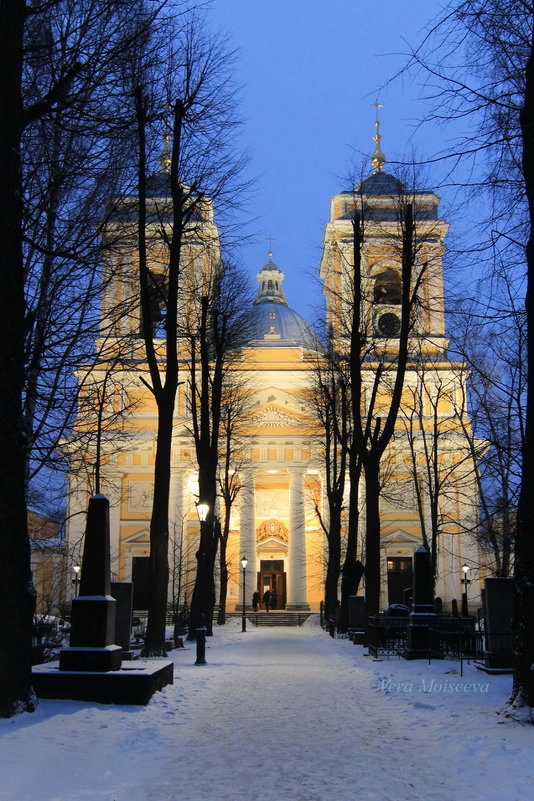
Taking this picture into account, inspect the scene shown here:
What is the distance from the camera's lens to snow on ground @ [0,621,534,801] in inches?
272

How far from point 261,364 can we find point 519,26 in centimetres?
5003

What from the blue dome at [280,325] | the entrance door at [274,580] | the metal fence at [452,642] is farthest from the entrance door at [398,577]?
the metal fence at [452,642]

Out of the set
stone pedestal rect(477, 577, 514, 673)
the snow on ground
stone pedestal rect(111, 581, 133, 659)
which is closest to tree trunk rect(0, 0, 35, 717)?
the snow on ground

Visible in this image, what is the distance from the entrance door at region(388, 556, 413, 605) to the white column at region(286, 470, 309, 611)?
5214 mm

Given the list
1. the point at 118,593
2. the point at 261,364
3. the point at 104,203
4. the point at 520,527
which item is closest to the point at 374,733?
the point at 520,527

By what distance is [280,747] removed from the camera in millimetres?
8680

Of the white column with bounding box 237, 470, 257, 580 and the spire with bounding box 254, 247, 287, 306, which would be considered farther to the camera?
the spire with bounding box 254, 247, 287, 306

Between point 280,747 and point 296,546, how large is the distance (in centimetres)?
4926

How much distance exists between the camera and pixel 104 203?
1402 centimetres

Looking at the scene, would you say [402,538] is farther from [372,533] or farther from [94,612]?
[94,612]

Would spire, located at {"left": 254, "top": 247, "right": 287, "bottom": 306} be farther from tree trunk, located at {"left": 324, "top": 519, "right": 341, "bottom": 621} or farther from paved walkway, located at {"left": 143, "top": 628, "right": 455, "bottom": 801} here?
paved walkway, located at {"left": 143, "top": 628, "right": 455, "bottom": 801}

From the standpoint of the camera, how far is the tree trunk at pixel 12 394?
28.9ft

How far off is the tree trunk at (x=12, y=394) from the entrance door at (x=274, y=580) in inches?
2102

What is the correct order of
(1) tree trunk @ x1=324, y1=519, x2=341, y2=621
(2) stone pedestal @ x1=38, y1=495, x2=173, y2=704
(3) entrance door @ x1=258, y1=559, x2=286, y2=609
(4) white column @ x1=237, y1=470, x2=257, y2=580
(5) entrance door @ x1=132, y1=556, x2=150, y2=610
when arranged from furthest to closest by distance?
(3) entrance door @ x1=258, y1=559, x2=286, y2=609, (4) white column @ x1=237, y1=470, x2=257, y2=580, (5) entrance door @ x1=132, y1=556, x2=150, y2=610, (1) tree trunk @ x1=324, y1=519, x2=341, y2=621, (2) stone pedestal @ x1=38, y1=495, x2=173, y2=704
